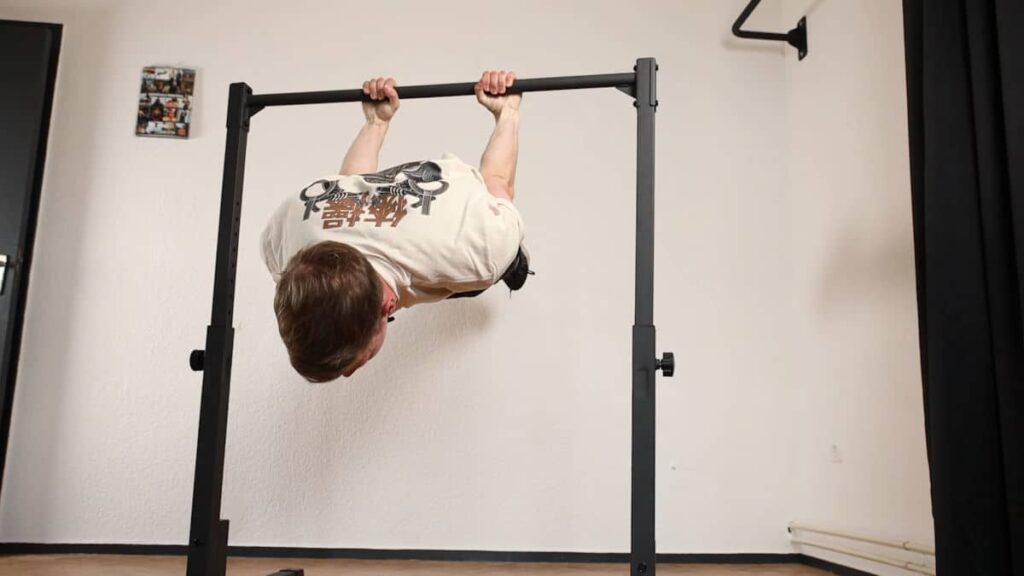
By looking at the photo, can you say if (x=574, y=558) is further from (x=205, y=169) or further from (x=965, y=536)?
(x=205, y=169)

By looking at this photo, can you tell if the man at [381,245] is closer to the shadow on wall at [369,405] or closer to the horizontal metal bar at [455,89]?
the horizontal metal bar at [455,89]

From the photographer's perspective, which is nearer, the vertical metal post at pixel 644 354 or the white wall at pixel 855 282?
the vertical metal post at pixel 644 354

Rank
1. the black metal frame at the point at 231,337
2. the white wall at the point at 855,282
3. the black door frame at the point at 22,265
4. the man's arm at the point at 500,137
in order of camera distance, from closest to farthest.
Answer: the black metal frame at the point at 231,337 < the man's arm at the point at 500,137 < the white wall at the point at 855,282 < the black door frame at the point at 22,265

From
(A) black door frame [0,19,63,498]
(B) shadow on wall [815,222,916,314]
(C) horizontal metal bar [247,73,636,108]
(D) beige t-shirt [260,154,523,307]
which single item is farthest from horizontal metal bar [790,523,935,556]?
(A) black door frame [0,19,63,498]

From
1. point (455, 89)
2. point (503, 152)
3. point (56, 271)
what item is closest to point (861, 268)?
point (503, 152)

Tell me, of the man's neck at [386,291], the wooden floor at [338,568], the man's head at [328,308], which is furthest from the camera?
the wooden floor at [338,568]

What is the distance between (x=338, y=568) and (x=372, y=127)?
57.9 inches

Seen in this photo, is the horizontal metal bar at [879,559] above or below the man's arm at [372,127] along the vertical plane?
below

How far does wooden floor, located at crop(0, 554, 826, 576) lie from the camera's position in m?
2.36

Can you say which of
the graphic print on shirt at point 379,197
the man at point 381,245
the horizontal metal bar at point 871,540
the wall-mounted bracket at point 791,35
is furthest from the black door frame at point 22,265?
the horizontal metal bar at point 871,540

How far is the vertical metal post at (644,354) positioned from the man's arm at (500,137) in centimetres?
33

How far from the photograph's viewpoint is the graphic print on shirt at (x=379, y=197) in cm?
164

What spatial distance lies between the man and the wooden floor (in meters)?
1.11

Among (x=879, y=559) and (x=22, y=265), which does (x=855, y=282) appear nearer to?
(x=879, y=559)
